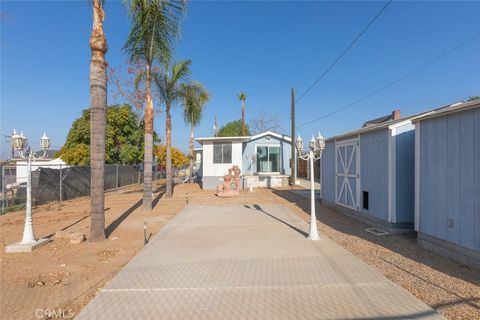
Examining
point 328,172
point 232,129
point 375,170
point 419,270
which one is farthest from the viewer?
point 232,129

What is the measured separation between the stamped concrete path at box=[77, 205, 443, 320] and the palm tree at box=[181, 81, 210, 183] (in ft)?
40.7

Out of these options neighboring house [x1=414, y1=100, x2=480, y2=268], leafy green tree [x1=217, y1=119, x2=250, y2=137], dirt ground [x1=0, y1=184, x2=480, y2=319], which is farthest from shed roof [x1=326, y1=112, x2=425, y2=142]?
leafy green tree [x1=217, y1=119, x2=250, y2=137]

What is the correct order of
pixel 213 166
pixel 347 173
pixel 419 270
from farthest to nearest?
1. pixel 213 166
2. pixel 347 173
3. pixel 419 270

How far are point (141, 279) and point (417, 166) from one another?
20.7ft

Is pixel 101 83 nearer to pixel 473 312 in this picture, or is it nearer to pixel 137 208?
pixel 137 208

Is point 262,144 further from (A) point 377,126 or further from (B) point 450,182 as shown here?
(B) point 450,182

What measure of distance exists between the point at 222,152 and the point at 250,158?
9.49ft

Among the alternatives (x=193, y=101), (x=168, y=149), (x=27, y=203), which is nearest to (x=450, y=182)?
(x=27, y=203)

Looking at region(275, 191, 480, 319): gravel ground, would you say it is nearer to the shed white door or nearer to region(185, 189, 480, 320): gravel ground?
region(185, 189, 480, 320): gravel ground

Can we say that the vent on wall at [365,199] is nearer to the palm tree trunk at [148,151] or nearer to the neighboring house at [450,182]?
the neighboring house at [450,182]

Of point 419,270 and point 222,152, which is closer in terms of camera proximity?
point 419,270

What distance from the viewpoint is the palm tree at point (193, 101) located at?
60.4 ft

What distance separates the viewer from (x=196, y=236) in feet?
25.4

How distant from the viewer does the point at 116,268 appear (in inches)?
217
